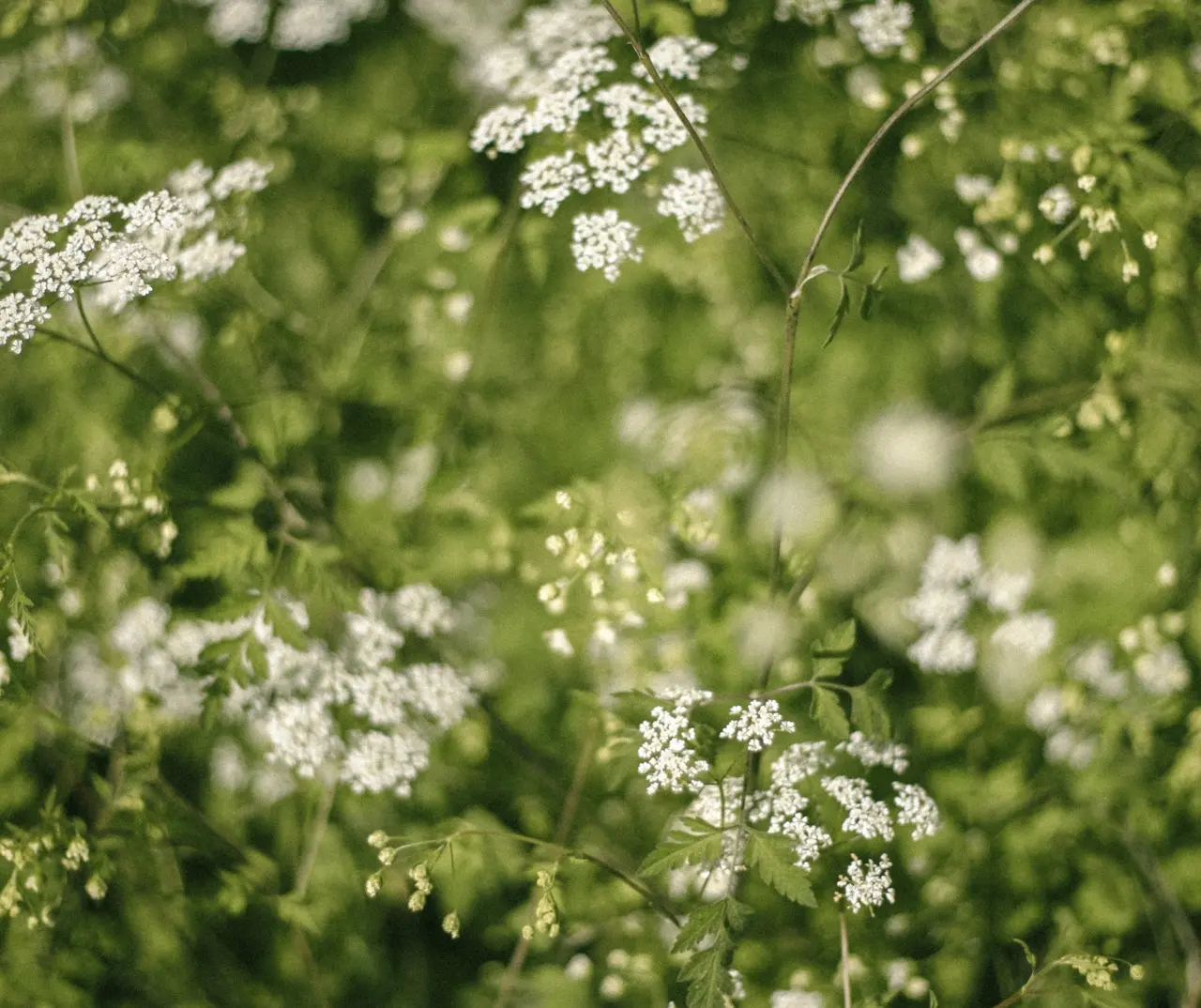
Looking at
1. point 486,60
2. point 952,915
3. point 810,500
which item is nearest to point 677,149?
point 486,60

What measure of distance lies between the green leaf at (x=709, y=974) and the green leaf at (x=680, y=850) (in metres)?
0.13

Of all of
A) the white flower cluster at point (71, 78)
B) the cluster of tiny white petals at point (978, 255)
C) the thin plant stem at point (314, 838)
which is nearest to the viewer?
the thin plant stem at point (314, 838)

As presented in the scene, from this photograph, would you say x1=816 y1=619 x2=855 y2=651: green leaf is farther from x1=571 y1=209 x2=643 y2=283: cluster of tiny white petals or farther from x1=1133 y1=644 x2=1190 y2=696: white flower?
x1=1133 y1=644 x2=1190 y2=696: white flower

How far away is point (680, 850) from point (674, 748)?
0.17 m

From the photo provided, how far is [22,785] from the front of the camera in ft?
7.47

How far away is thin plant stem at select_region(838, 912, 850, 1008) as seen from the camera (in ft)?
5.90

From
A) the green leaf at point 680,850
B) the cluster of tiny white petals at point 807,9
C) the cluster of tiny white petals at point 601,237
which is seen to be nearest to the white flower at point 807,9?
the cluster of tiny white petals at point 807,9

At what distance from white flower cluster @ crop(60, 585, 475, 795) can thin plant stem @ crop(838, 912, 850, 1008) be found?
3.19ft

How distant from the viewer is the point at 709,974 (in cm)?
150

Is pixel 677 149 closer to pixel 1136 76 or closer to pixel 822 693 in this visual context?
pixel 1136 76

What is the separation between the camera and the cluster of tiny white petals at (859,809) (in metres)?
1.67

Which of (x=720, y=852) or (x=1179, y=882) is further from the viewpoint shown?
(x=1179, y=882)

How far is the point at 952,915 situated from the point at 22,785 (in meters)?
2.32

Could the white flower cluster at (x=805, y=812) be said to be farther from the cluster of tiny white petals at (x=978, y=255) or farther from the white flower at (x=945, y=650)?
the cluster of tiny white petals at (x=978, y=255)
